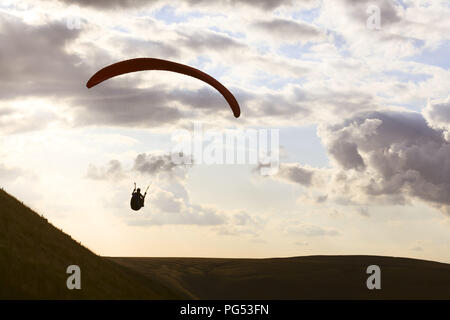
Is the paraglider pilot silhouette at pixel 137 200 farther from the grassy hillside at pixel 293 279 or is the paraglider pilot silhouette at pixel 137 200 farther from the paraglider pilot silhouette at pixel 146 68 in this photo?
the grassy hillside at pixel 293 279

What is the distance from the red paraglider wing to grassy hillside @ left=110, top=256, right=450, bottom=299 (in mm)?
13515

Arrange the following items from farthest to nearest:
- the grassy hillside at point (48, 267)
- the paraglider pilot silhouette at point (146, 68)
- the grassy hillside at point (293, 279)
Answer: the grassy hillside at point (293, 279) < the paraglider pilot silhouette at point (146, 68) < the grassy hillside at point (48, 267)

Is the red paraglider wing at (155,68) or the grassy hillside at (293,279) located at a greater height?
the red paraglider wing at (155,68)

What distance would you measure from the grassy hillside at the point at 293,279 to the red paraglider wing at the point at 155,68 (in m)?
13.5

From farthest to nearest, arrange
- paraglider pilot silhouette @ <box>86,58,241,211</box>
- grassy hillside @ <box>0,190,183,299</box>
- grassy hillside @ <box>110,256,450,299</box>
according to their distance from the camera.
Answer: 1. grassy hillside @ <box>110,256,450,299</box>
2. paraglider pilot silhouette @ <box>86,58,241,211</box>
3. grassy hillside @ <box>0,190,183,299</box>

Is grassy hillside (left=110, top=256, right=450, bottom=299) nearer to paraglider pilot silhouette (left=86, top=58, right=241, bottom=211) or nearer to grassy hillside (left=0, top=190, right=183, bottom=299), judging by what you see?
grassy hillside (left=0, top=190, right=183, bottom=299)

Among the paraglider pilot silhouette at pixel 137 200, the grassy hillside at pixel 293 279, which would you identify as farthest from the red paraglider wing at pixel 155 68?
the grassy hillside at pixel 293 279

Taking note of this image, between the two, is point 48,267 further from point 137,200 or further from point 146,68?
point 146,68

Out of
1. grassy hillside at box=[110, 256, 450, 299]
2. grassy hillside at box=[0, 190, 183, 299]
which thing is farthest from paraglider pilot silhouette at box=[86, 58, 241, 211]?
grassy hillside at box=[110, 256, 450, 299]

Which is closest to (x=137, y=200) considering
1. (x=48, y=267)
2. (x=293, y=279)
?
(x=48, y=267)

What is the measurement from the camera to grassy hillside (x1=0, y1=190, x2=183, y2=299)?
21938 millimetres

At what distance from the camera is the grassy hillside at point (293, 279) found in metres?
36.3
